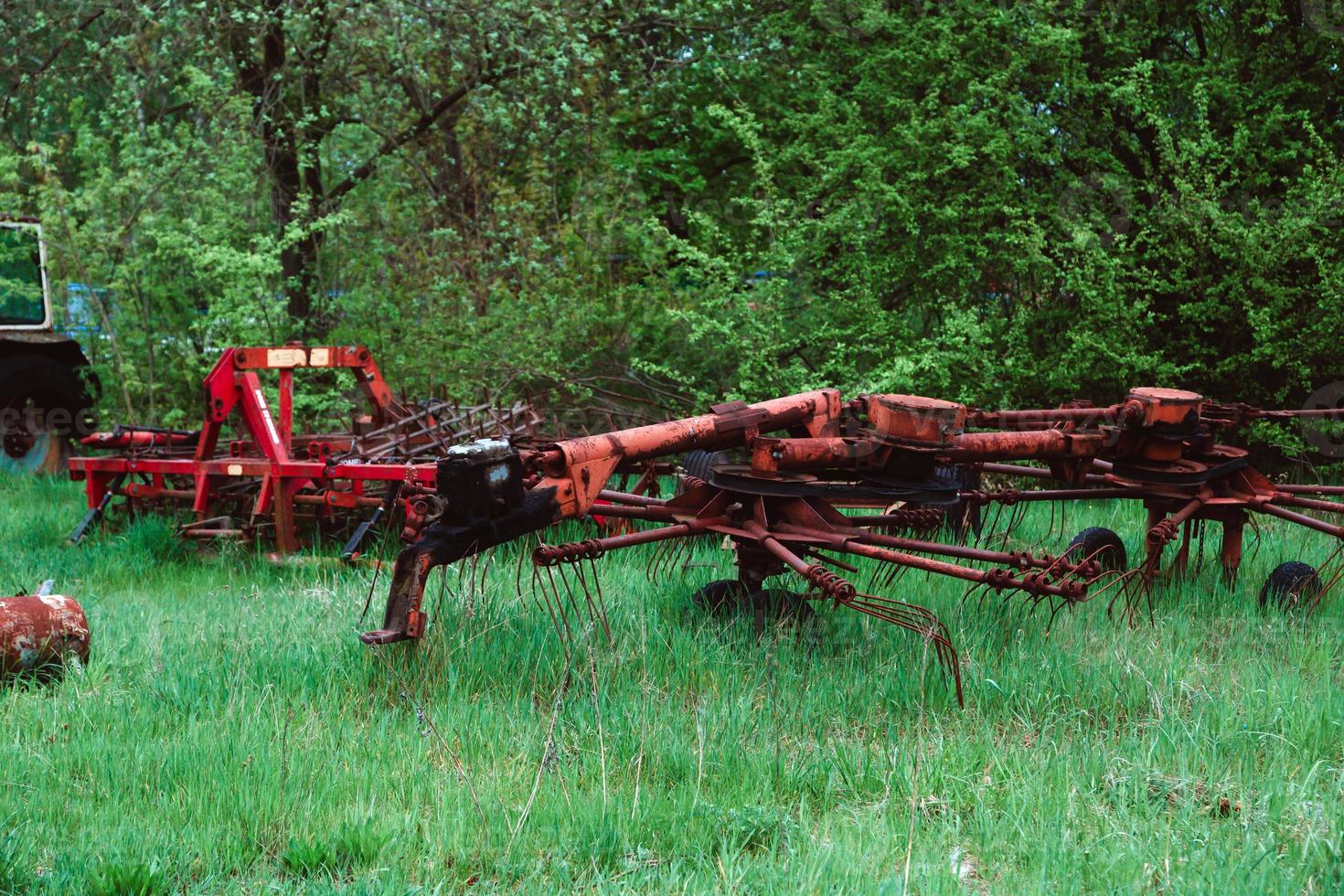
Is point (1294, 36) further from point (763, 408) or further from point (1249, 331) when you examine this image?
point (763, 408)

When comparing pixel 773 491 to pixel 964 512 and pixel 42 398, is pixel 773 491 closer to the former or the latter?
pixel 964 512

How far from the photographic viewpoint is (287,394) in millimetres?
7324

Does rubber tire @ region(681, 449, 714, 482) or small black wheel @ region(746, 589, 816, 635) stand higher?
rubber tire @ region(681, 449, 714, 482)

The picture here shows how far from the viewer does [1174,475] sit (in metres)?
5.74

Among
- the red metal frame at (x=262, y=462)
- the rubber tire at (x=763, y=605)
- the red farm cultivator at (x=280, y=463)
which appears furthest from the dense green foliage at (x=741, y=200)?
the rubber tire at (x=763, y=605)

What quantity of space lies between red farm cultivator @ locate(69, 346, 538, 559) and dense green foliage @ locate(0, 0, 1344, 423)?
2190 mm

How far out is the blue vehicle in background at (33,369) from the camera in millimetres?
10250

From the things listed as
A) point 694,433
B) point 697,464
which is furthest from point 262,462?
point 694,433

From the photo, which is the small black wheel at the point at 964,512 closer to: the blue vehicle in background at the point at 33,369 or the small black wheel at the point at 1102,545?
the small black wheel at the point at 1102,545

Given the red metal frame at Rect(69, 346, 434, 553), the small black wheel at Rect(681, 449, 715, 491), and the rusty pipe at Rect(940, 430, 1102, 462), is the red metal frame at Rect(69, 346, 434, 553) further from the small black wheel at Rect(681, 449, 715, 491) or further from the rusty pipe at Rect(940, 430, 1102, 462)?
the rusty pipe at Rect(940, 430, 1102, 462)

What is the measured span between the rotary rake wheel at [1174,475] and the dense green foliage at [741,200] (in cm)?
319

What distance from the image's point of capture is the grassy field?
321 centimetres

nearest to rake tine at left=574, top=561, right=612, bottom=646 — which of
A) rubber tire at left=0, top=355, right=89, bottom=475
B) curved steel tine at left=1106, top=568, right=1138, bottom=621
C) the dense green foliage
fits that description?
curved steel tine at left=1106, top=568, right=1138, bottom=621

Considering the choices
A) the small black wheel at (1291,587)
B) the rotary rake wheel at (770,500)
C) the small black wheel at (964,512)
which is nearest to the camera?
the rotary rake wheel at (770,500)
